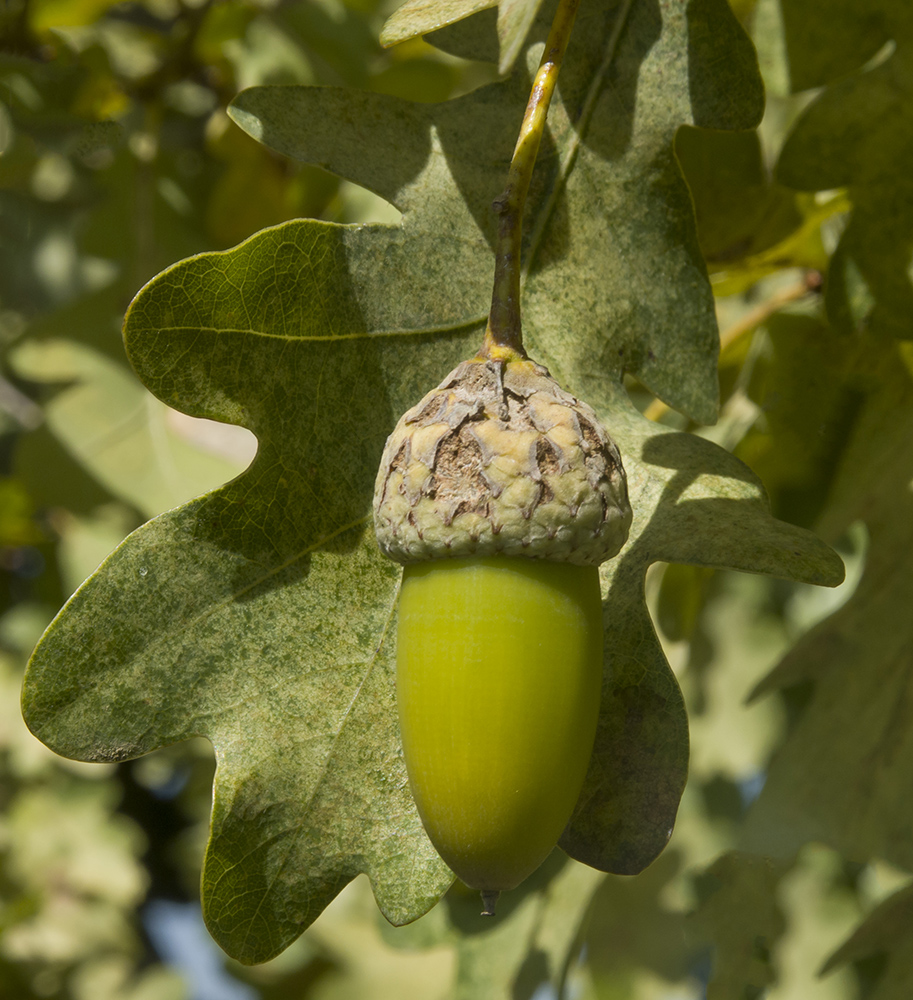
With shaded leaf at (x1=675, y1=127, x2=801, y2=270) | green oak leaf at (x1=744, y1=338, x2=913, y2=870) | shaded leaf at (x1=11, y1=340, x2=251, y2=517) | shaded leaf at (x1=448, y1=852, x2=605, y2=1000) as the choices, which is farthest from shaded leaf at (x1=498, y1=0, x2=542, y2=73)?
shaded leaf at (x1=448, y1=852, x2=605, y2=1000)

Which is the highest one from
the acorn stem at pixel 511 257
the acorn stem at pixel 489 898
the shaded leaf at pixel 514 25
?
the shaded leaf at pixel 514 25

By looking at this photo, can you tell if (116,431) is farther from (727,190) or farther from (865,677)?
(865,677)

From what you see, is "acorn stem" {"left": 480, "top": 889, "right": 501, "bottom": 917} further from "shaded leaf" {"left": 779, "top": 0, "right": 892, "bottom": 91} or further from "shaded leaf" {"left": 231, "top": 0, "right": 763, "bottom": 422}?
"shaded leaf" {"left": 779, "top": 0, "right": 892, "bottom": 91}

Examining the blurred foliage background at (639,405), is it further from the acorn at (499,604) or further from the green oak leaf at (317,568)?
the acorn at (499,604)

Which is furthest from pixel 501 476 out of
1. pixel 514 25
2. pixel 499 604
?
pixel 514 25

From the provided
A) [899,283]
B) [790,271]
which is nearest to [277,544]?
[899,283]

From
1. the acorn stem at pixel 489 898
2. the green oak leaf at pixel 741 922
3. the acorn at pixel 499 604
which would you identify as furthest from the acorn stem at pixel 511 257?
the green oak leaf at pixel 741 922
